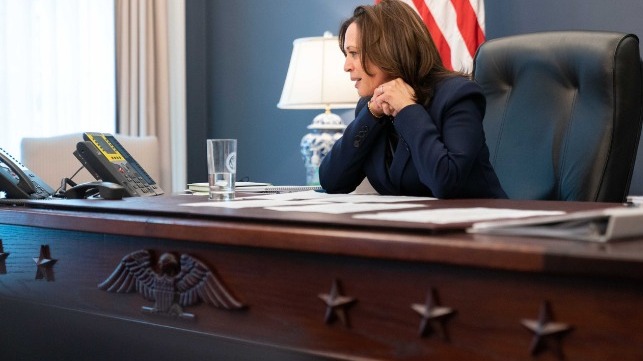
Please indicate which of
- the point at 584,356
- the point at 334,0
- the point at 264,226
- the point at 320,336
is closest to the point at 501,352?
the point at 584,356

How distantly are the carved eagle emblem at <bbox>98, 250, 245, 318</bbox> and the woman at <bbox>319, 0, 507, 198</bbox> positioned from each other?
27.7 inches

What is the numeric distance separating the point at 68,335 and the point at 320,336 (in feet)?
2.37

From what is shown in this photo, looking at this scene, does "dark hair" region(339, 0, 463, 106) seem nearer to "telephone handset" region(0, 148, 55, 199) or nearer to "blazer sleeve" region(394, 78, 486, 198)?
"blazer sleeve" region(394, 78, 486, 198)

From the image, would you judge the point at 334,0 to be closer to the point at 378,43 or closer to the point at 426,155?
the point at 378,43

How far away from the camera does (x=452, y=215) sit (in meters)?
1.05

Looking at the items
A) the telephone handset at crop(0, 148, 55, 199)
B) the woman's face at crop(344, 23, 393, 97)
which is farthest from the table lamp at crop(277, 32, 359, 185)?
the telephone handset at crop(0, 148, 55, 199)

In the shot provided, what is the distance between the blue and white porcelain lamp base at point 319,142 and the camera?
3.24 meters

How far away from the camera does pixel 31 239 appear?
131 centimetres

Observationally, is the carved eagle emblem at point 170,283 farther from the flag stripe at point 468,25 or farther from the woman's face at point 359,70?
the flag stripe at point 468,25

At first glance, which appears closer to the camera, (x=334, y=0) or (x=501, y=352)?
(x=501, y=352)

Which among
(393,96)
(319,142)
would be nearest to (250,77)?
(319,142)

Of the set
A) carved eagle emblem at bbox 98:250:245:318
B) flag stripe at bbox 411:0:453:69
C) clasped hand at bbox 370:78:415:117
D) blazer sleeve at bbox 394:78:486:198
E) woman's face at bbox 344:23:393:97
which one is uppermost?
flag stripe at bbox 411:0:453:69

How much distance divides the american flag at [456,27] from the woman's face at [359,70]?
1077mm

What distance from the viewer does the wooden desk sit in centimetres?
73
